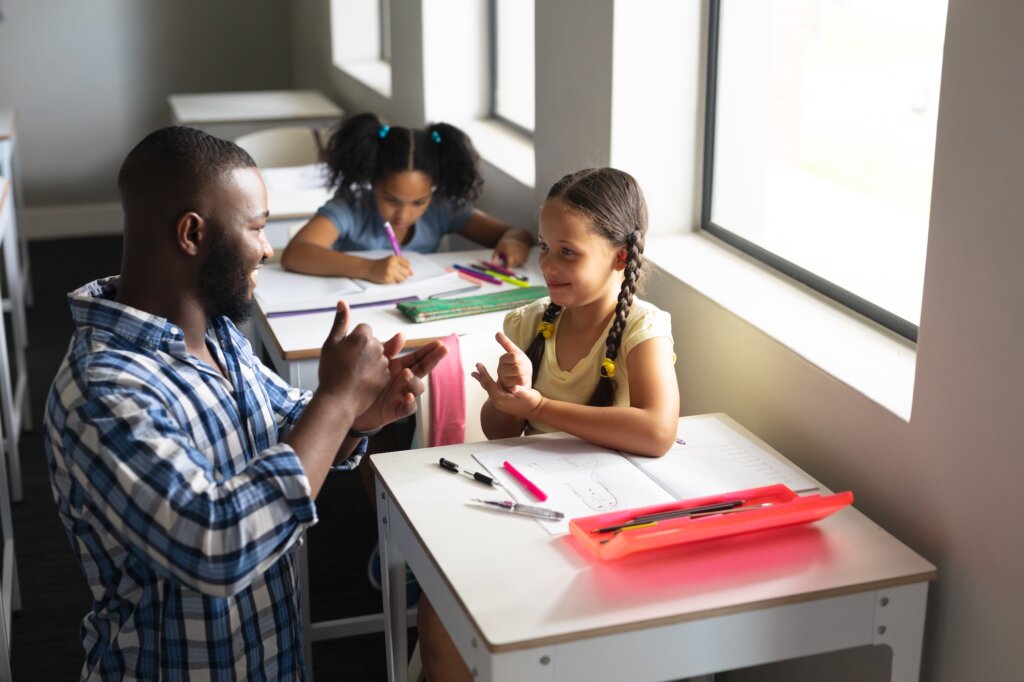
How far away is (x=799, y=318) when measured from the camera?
2170 mm

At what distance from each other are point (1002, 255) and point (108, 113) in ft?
18.7

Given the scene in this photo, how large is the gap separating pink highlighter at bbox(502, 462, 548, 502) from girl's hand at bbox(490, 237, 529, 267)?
120 centimetres

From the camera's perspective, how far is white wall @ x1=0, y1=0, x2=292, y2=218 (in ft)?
20.0

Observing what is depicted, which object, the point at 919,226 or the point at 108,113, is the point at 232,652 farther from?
the point at 108,113

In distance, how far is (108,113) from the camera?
6320 mm

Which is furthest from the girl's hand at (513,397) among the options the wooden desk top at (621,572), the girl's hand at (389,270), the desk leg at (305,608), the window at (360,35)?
the window at (360,35)

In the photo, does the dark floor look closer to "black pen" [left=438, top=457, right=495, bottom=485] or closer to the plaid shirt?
"black pen" [left=438, top=457, right=495, bottom=485]

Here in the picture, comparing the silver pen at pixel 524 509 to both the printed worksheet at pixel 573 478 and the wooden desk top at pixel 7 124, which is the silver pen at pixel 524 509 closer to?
the printed worksheet at pixel 573 478

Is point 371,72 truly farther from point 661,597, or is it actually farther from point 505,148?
point 661,597

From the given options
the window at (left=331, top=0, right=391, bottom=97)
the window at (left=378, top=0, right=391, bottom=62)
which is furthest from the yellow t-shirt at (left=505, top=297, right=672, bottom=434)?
the window at (left=378, top=0, right=391, bottom=62)

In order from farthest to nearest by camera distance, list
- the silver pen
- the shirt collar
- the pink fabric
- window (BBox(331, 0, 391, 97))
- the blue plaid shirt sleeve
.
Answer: window (BBox(331, 0, 391, 97)) → the pink fabric → the silver pen → the shirt collar → the blue plaid shirt sleeve

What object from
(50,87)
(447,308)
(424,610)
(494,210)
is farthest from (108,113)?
(424,610)

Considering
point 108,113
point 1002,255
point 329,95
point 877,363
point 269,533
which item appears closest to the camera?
point 269,533

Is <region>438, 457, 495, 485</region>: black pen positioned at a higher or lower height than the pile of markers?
lower
